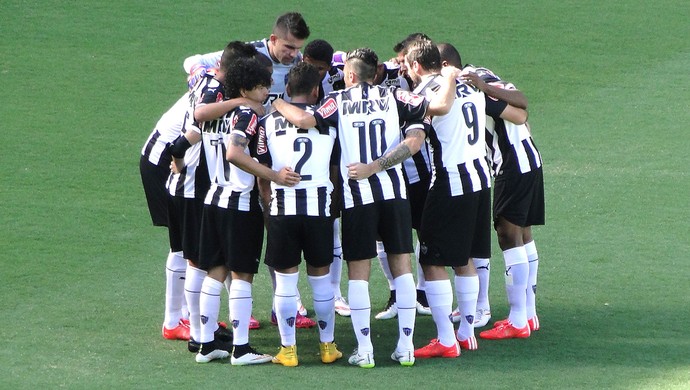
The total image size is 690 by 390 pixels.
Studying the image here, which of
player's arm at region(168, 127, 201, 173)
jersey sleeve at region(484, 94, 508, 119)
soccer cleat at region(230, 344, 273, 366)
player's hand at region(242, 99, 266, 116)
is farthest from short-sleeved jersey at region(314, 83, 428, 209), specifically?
soccer cleat at region(230, 344, 273, 366)

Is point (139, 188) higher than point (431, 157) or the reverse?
the reverse

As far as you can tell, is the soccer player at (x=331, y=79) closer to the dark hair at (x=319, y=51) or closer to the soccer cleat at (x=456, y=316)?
the dark hair at (x=319, y=51)

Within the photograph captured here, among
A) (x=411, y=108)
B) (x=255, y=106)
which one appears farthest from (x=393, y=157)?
(x=255, y=106)

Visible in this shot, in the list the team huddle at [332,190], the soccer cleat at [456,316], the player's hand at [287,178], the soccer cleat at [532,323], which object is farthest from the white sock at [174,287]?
the soccer cleat at [532,323]

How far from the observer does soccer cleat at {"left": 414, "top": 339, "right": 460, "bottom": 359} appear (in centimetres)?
636

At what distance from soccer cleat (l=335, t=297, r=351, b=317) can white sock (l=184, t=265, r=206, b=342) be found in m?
1.21

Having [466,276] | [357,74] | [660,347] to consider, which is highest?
[357,74]

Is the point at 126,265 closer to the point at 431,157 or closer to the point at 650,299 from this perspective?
the point at 431,157

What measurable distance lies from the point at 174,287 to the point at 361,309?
51.9 inches

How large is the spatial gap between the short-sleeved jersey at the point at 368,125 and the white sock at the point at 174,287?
1276 millimetres

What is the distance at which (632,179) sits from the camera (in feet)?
33.4

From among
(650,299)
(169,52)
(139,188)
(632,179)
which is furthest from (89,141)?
(650,299)

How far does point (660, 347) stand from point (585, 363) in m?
0.59

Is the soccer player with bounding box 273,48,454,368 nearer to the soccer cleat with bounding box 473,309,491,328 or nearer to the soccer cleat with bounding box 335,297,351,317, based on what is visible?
the soccer cleat with bounding box 473,309,491,328
